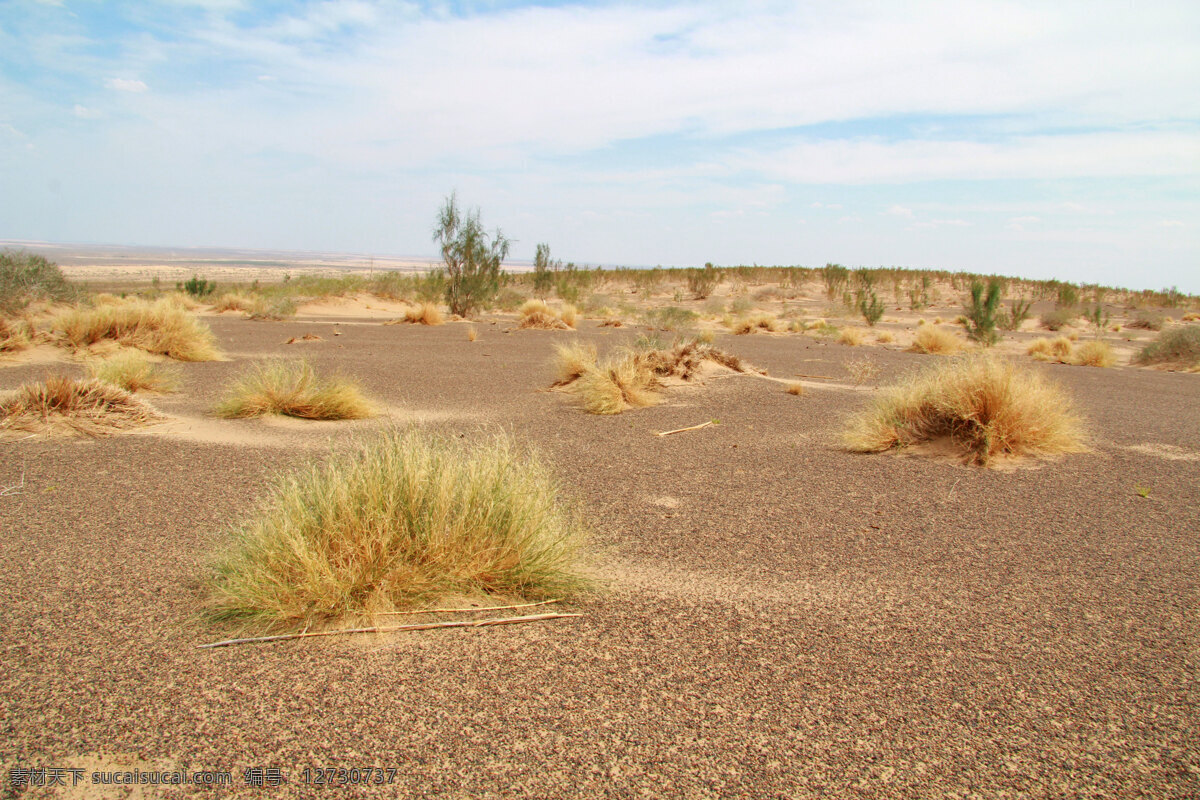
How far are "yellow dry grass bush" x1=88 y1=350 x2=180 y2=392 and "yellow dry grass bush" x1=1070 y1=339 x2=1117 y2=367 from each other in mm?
19377

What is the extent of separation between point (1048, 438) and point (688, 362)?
18.3 ft

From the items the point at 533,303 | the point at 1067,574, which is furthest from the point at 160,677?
the point at 533,303

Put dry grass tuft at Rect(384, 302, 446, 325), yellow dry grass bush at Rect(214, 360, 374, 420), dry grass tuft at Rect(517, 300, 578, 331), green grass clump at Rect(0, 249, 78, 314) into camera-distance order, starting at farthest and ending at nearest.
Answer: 1. dry grass tuft at Rect(384, 302, 446, 325)
2. dry grass tuft at Rect(517, 300, 578, 331)
3. green grass clump at Rect(0, 249, 78, 314)
4. yellow dry grass bush at Rect(214, 360, 374, 420)

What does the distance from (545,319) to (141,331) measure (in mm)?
12496

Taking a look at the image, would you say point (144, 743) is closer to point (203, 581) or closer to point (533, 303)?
→ point (203, 581)

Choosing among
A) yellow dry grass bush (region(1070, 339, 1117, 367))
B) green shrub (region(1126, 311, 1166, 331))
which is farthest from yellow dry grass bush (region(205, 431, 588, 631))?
green shrub (region(1126, 311, 1166, 331))

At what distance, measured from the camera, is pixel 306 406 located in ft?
28.8

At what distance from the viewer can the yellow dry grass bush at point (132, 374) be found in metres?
9.17

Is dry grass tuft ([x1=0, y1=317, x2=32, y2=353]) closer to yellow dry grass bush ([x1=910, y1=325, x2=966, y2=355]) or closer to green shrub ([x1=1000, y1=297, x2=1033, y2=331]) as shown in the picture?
yellow dry grass bush ([x1=910, y1=325, x2=966, y2=355])

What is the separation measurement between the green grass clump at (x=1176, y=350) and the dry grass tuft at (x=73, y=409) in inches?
841

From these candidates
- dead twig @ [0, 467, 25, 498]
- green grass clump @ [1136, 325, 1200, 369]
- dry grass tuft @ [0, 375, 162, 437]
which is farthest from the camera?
green grass clump @ [1136, 325, 1200, 369]

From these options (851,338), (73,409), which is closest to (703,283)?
(851,338)

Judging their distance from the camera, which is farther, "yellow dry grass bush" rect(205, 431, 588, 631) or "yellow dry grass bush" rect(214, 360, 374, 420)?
"yellow dry grass bush" rect(214, 360, 374, 420)

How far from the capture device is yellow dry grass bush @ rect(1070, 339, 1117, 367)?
17891mm
